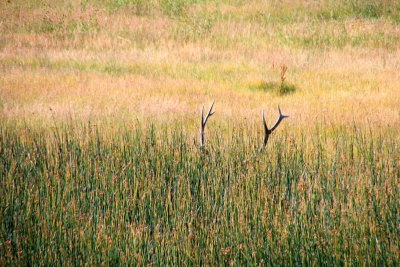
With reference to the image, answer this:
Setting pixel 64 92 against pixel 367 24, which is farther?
pixel 367 24

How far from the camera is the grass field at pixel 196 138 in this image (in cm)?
351

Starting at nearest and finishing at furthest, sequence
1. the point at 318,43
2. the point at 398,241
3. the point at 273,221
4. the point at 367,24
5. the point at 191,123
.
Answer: the point at 398,241 < the point at 273,221 < the point at 191,123 < the point at 318,43 < the point at 367,24

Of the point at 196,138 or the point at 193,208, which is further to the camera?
the point at 196,138


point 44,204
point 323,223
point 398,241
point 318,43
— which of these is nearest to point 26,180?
point 44,204

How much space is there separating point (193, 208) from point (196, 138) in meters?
2.02

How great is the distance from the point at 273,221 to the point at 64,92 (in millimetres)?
5766

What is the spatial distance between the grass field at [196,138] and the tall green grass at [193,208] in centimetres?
2

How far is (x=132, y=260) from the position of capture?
10.6ft

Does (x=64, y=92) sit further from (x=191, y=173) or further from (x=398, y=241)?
(x=398, y=241)

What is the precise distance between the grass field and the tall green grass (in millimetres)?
20

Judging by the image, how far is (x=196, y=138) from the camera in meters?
5.86

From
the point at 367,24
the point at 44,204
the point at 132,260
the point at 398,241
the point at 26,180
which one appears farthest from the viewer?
the point at 367,24

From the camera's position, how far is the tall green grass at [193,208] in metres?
3.40

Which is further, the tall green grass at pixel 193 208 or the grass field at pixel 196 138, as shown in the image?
the grass field at pixel 196 138
